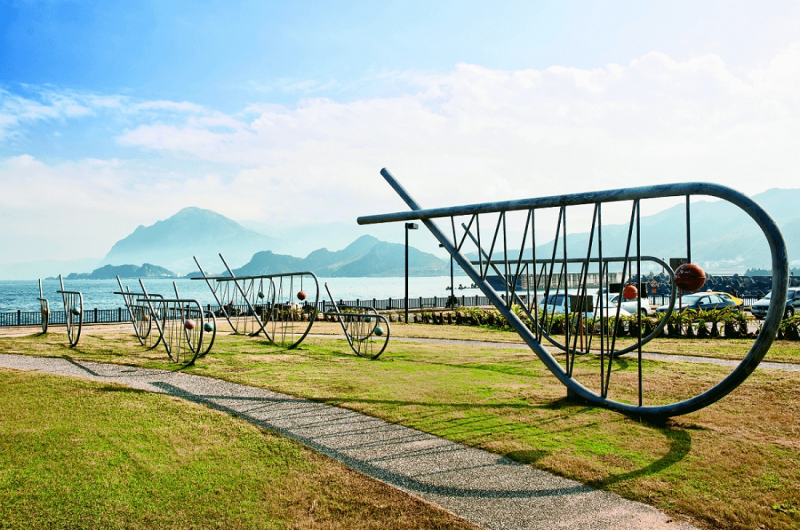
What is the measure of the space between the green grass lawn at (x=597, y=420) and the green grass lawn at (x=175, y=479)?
146 centimetres

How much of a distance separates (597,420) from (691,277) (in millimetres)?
1876

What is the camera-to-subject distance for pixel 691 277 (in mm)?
4457

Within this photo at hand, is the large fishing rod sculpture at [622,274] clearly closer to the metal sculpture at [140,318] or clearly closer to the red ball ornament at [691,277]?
the red ball ornament at [691,277]

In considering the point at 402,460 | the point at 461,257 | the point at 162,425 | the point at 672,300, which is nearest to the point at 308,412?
the point at 162,425

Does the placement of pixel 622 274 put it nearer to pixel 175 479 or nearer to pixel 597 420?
pixel 597 420

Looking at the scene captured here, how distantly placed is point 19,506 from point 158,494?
93cm

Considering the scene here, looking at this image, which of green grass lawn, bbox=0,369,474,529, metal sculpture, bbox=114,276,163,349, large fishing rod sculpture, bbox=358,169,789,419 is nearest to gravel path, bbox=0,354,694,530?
green grass lawn, bbox=0,369,474,529

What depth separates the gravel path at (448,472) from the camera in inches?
127

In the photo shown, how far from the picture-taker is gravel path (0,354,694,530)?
3.24 meters

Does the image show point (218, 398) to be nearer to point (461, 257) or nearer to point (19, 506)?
point (19, 506)

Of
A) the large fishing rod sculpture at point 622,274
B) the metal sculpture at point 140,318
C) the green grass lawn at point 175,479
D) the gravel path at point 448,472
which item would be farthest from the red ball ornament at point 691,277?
the metal sculpture at point 140,318

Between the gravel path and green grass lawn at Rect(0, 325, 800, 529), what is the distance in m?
0.23

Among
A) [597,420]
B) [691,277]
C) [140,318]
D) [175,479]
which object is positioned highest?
[691,277]

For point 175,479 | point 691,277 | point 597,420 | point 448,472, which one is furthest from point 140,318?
point 691,277
